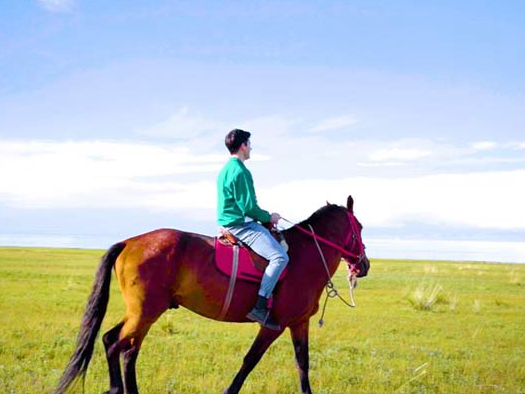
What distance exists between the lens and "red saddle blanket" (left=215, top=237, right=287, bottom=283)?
6559 millimetres

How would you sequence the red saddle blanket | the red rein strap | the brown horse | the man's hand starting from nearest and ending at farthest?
the brown horse → the red saddle blanket → the man's hand → the red rein strap

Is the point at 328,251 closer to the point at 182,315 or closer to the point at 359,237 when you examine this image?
the point at 359,237

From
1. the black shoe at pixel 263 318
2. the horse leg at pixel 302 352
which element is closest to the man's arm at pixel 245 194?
the black shoe at pixel 263 318

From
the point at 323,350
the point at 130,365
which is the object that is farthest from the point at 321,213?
the point at 323,350

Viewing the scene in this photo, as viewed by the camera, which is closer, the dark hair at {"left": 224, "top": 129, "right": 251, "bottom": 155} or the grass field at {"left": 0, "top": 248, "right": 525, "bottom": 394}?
the dark hair at {"left": 224, "top": 129, "right": 251, "bottom": 155}

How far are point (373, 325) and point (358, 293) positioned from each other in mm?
9244

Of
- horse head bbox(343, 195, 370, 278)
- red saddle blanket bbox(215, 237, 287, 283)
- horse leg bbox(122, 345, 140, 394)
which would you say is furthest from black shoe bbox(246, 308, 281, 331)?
horse head bbox(343, 195, 370, 278)

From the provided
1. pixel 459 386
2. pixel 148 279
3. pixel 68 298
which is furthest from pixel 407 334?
pixel 68 298

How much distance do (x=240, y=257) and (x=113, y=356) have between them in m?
1.83

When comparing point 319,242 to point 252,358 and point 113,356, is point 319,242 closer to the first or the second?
point 252,358

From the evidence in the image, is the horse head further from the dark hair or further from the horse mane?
the dark hair

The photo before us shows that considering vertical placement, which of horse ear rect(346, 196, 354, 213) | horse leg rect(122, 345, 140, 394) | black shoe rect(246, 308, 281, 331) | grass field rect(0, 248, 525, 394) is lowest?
grass field rect(0, 248, 525, 394)

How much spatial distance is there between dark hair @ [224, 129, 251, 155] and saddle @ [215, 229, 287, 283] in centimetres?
101

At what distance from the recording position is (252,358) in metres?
6.68
